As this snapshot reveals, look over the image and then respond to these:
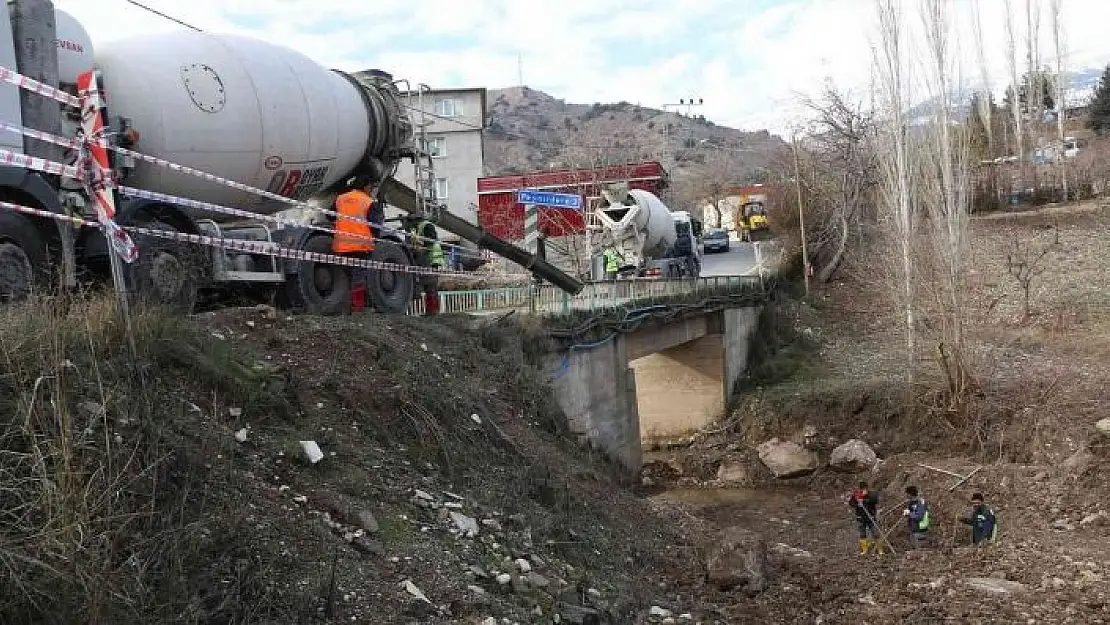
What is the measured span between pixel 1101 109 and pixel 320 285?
5292 cm

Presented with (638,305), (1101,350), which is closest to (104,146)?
(638,305)

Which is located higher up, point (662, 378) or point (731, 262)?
point (731, 262)

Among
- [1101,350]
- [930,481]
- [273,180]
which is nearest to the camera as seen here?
[273,180]

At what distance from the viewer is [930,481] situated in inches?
615

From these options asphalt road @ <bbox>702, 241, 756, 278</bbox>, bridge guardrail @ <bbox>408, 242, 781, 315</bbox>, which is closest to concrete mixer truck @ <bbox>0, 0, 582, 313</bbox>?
bridge guardrail @ <bbox>408, 242, 781, 315</bbox>

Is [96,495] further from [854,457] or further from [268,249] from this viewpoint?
[854,457]

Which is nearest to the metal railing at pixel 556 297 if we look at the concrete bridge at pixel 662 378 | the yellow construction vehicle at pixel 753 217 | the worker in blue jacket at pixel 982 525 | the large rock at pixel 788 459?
the concrete bridge at pixel 662 378

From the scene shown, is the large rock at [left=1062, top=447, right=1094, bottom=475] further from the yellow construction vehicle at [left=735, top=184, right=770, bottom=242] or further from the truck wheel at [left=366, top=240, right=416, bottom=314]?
the yellow construction vehicle at [left=735, top=184, right=770, bottom=242]

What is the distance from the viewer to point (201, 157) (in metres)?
8.17

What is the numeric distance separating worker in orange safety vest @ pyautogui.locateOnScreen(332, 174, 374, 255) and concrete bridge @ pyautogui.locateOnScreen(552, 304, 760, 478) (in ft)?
16.5

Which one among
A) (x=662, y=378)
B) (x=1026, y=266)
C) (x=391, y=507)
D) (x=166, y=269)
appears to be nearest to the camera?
(x=391, y=507)

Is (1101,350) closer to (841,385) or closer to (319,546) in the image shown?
(841,385)

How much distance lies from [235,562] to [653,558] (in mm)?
4791

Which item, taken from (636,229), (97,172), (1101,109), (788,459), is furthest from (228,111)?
(1101,109)
